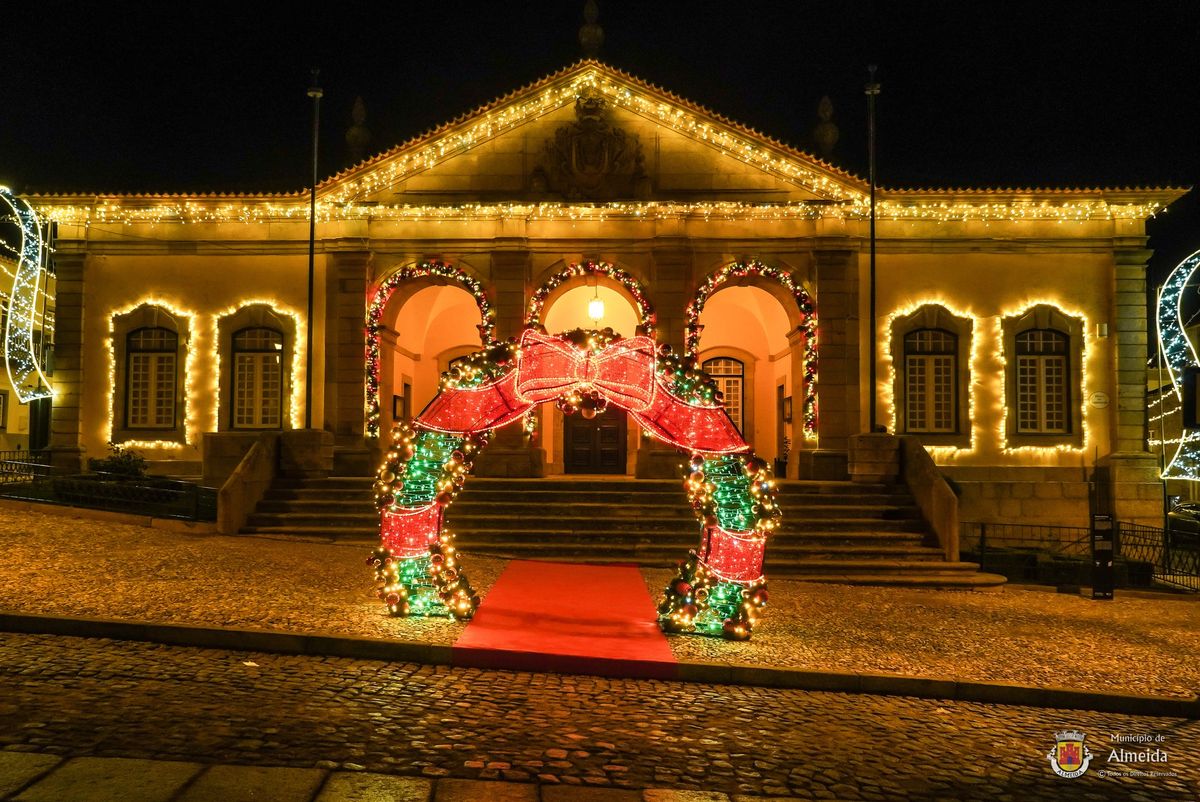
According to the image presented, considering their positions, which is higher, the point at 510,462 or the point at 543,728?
the point at 510,462

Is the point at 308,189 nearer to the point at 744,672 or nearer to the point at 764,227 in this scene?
the point at 764,227

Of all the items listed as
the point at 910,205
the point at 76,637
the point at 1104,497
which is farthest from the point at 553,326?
the point at 76,637

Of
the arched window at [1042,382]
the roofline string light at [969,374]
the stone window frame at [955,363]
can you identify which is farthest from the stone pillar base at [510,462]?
the arched window at [1042,382]

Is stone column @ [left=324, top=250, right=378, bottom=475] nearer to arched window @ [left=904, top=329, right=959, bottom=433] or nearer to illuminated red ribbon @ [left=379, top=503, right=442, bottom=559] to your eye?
illuminated red ribbon @ [left=379, top=503, right=442, bottom=559]

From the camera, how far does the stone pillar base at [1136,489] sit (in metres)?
18.8

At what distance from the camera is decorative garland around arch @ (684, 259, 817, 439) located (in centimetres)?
1988

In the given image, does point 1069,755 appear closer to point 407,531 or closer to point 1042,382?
point 407,531

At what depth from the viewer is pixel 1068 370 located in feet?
65.2

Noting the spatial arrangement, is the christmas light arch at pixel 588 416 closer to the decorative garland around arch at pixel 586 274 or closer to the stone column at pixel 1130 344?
the decorative garland around arch at pixel 586 274

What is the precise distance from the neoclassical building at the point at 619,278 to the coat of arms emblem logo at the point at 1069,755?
1274 centimetres

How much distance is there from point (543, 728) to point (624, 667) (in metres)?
Result: 1.93

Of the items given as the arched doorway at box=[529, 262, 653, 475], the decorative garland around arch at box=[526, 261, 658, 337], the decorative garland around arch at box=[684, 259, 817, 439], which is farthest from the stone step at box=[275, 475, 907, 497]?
the arched doorway at box=[529, 262, 653, 475]

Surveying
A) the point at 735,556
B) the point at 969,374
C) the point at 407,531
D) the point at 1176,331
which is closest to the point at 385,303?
the point at 407,531

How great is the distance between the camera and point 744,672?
7875 mm
